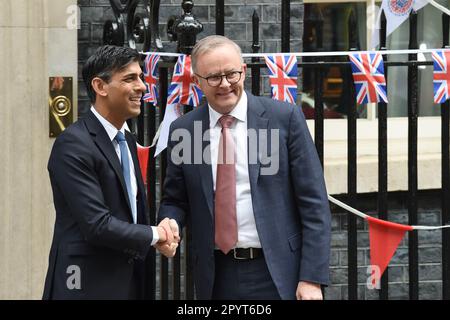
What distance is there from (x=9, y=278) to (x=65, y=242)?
2259 millimetres

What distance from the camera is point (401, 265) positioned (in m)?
7.76

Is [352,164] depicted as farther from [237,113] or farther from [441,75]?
[237,113]

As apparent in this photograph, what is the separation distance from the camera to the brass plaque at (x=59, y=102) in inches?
265

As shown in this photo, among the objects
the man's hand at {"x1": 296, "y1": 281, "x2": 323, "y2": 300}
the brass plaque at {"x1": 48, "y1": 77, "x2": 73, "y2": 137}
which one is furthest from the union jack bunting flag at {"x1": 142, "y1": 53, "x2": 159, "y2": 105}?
the man's hand at {"x1": 296, "y1": 281, "x2": 323, "y2": 300}

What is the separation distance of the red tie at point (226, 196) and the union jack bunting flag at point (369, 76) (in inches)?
40.7

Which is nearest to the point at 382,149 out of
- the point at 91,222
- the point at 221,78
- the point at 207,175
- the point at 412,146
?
the point at 412,146

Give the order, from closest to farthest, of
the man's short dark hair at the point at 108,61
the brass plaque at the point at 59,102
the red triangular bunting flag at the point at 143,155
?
the man's short dark hair at the point at 108,61 → the red triangular bunting flag at the point at 143,155 → the brass plaque at the point at 59,102

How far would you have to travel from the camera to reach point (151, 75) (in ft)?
18.9

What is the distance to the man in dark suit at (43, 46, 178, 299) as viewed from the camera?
455 cm

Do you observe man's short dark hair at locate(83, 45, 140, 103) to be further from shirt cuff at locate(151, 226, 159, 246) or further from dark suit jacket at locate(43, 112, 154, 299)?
shirt cuff at locate(151, 226, 159, 246)

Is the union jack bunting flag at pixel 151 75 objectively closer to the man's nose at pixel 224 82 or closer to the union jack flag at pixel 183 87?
the union jack flag at pixel 183 87

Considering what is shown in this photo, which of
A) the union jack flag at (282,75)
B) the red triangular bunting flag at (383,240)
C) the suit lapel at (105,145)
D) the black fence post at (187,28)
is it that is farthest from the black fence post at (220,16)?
the red triangular bunting flag at (383,240)
